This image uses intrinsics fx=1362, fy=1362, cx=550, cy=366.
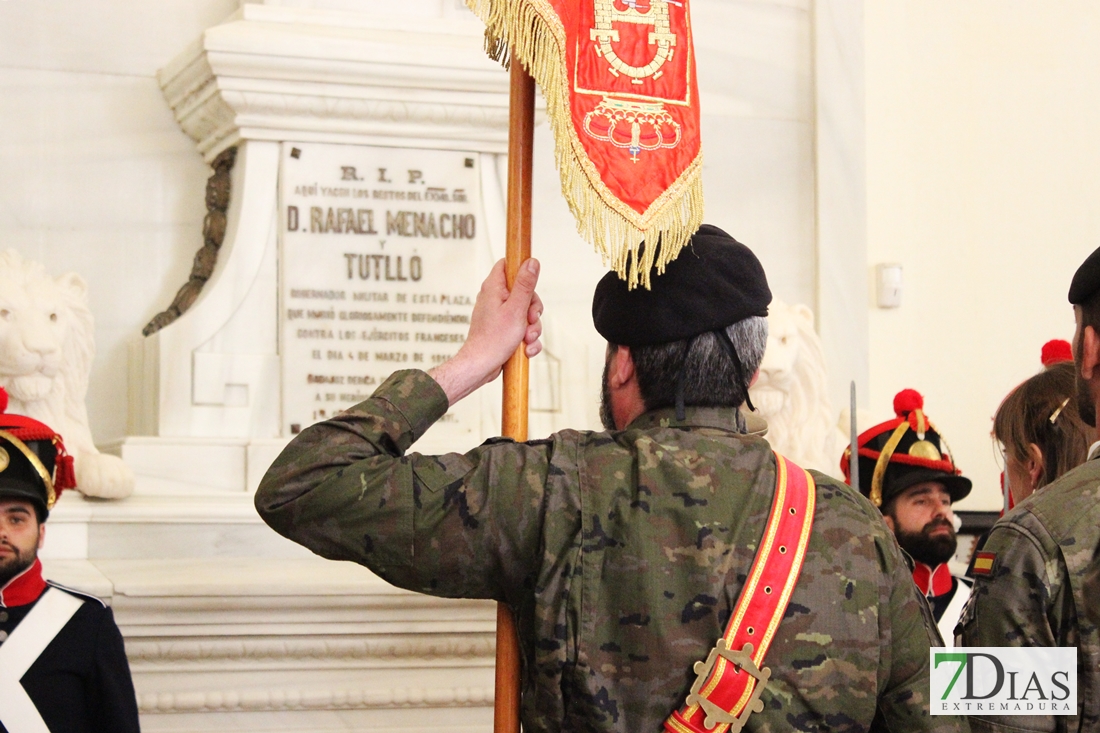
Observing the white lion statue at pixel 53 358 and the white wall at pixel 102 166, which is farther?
the white wall at pixel 102 166

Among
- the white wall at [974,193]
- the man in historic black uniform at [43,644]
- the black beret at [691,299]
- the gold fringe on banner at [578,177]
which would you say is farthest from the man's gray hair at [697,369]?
the white wall at [974,193]

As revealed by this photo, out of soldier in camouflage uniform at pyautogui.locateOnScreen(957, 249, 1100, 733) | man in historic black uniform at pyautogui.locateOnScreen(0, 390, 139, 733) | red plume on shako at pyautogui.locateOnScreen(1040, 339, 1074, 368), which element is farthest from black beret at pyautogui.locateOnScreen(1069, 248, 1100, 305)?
man in historic black uniform at pyautogui.locateOnScreen(0, 390, 139, 733)

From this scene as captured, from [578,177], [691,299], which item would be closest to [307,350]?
[578,177]

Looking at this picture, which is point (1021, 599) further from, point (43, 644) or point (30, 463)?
point (30, 463)

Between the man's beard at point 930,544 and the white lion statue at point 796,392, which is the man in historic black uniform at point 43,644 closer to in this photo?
the man's beard at point 930,544

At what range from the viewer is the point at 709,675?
5.49ft

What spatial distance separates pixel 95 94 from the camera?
4.50 meters

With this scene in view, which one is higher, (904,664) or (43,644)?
(904,664)

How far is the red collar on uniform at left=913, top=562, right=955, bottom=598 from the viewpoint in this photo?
11.7 feet

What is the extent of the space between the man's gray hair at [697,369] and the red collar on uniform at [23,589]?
163cm

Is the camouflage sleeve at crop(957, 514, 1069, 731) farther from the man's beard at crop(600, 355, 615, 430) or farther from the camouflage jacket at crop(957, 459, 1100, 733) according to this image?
the man's beard at crop(600, 355, 615, 430)

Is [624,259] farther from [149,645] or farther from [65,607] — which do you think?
[149,645]

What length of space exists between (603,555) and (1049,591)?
578 millimetres

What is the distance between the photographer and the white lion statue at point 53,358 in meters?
3.67
